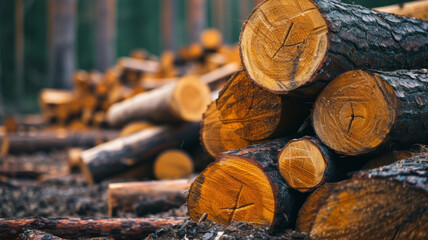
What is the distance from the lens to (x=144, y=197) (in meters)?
3.15

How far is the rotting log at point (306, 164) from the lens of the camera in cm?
192

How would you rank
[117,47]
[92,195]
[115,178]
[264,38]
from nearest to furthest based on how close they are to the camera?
[264,38], [92,195], [115,178], [117,47]

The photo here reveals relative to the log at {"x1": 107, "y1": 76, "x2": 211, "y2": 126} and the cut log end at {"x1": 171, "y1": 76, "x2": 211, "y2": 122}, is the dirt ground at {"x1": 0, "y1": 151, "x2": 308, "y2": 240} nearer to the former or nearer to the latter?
the log at {"x1": 107, "y1": 76, "x2": 211, "y2": 126}

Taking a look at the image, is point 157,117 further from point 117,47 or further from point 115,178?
point 117,47

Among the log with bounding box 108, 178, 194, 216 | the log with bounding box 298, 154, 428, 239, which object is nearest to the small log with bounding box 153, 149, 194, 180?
the log with bounding box 108, 178, 194, 216

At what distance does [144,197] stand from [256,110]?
1407mm

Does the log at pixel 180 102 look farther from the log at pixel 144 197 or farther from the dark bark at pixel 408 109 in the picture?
the dark bark at pixel 408 109

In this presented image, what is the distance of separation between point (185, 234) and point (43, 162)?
5094mm

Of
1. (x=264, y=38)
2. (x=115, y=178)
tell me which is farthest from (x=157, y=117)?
(x=264, y=38)

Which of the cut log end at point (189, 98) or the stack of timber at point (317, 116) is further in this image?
the cut log end at point (189, 98)

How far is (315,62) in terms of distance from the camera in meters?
1.92

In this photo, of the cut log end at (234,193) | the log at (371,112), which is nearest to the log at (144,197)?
the cut log end at (234,193)

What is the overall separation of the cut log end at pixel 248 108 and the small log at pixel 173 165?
1877 millimetres

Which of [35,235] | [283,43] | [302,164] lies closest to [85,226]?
[35,235]
